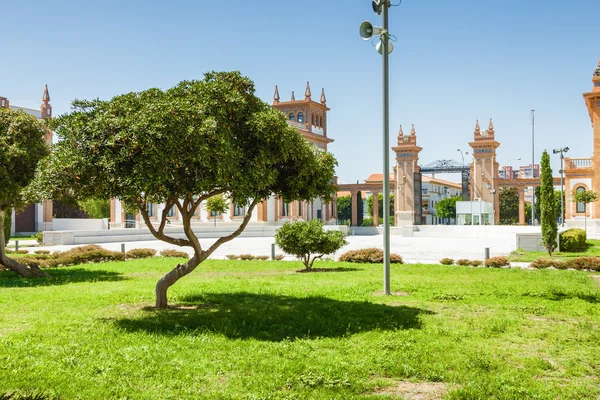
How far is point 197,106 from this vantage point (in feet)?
29.2

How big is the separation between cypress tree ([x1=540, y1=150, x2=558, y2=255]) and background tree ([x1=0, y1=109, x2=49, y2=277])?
779 inches

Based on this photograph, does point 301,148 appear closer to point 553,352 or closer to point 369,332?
point 369,332

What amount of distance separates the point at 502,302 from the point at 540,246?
17.3 metres

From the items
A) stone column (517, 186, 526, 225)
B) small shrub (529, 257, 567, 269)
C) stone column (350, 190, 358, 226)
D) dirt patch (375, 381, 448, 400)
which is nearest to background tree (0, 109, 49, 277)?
dirt patch (375, 381, 448, 400)

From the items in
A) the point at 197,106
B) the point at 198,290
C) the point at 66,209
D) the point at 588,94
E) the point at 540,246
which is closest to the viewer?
the point at 197,106

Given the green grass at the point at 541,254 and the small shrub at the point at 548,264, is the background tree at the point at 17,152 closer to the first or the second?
the small shrub at the point at 548,264

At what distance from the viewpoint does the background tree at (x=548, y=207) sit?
2323 cm

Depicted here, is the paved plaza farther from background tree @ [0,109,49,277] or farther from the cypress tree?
background tree @ [0,109,49,277]

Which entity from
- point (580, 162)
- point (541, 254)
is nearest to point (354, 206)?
point (580, 162)

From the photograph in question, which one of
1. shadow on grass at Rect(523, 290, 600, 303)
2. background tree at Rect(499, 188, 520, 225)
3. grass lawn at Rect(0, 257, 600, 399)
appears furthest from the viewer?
background tree at Rect(499, 188, 520, 225)

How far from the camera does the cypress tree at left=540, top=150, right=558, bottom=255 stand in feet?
76.2

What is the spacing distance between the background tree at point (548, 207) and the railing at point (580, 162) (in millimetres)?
26762

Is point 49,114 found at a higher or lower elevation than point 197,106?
higher

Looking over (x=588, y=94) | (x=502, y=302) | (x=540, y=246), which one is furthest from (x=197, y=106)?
(x=588, y=94)
